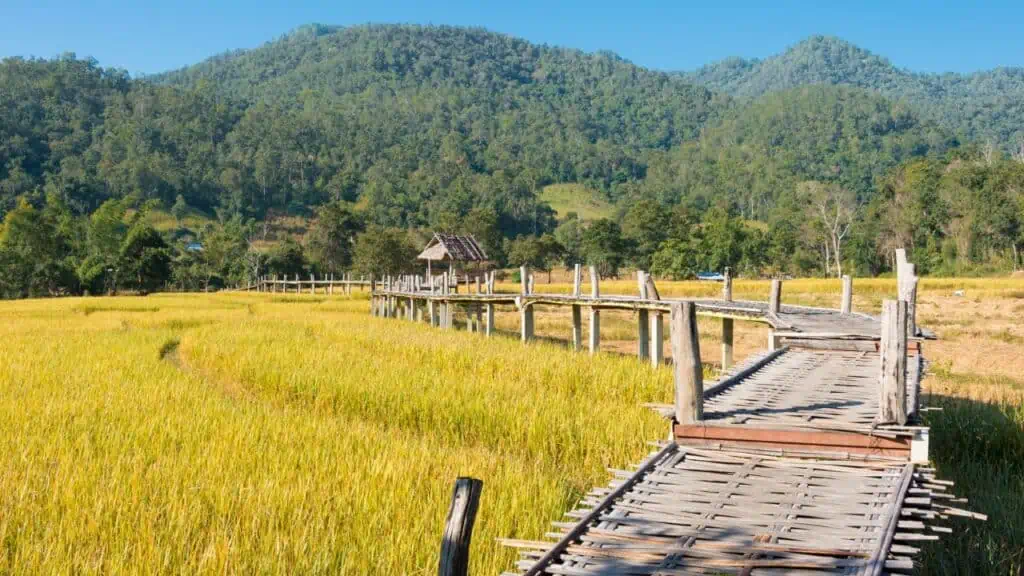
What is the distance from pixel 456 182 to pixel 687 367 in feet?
320

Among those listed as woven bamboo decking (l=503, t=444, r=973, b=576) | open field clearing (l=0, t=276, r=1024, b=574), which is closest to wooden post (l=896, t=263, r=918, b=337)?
open field clearing (l=0, t=276, r=1024, b=574)

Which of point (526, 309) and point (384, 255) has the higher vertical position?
point (384, 255)

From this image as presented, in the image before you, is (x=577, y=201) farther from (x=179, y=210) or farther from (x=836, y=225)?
(x=836, y=225)

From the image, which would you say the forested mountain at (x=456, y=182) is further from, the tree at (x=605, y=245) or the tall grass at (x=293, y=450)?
the tall grass at (x=293, y=450)

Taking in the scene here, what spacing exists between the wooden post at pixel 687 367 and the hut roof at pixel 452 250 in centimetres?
3089

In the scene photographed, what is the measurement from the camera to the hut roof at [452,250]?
36.8 meters

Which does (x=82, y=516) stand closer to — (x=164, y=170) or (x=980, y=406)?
(x=980, y=406)

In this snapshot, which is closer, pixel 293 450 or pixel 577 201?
pixel 293 450

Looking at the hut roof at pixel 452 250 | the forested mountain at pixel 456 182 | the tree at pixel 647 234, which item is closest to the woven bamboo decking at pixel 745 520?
the hut roof at pixel 452 250

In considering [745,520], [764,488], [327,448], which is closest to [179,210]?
[327,448]

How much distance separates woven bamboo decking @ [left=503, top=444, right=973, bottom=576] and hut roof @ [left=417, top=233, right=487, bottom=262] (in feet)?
105

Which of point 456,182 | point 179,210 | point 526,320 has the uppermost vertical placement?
point 456,182

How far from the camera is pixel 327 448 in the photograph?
6715 millimetres

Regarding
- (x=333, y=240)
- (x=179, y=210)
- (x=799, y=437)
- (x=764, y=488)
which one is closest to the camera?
(x=764, y=488)
